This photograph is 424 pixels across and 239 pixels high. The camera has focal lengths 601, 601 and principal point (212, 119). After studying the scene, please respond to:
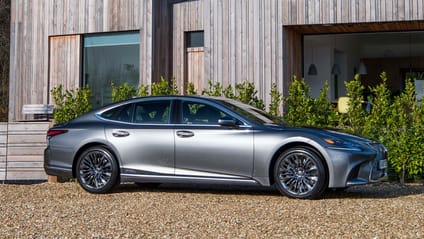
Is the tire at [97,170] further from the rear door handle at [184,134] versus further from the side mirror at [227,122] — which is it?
the side mirror at [227,122]

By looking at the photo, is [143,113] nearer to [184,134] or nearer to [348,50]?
[184,134]

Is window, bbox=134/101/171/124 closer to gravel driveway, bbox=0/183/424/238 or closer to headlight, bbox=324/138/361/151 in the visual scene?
gravel driveway, bbox=0/183/424/238

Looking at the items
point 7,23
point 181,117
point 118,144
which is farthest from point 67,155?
point 7,23

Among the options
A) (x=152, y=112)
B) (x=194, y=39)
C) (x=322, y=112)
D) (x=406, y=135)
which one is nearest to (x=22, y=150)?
(x=152, y=112)

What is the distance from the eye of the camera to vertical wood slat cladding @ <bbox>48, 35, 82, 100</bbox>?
1540 cm

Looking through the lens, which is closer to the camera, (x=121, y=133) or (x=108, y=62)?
(x=121, y=133)

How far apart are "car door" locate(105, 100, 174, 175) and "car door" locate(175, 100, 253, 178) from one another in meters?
0.17

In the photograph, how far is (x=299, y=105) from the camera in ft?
34.8

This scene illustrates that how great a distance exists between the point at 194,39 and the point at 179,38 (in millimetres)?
400

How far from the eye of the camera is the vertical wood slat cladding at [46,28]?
1473 cm

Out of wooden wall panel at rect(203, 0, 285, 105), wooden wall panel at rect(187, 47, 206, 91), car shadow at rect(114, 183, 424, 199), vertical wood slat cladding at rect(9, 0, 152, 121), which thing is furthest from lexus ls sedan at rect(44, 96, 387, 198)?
wooden wall panel at rect(187, 47, 206, 91)

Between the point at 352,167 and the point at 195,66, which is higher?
the point at 195,66

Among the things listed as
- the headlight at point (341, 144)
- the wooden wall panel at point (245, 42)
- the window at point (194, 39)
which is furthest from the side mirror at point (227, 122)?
the window at point (194, 39)

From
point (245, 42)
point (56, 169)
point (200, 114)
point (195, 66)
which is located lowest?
point (56, 169)
